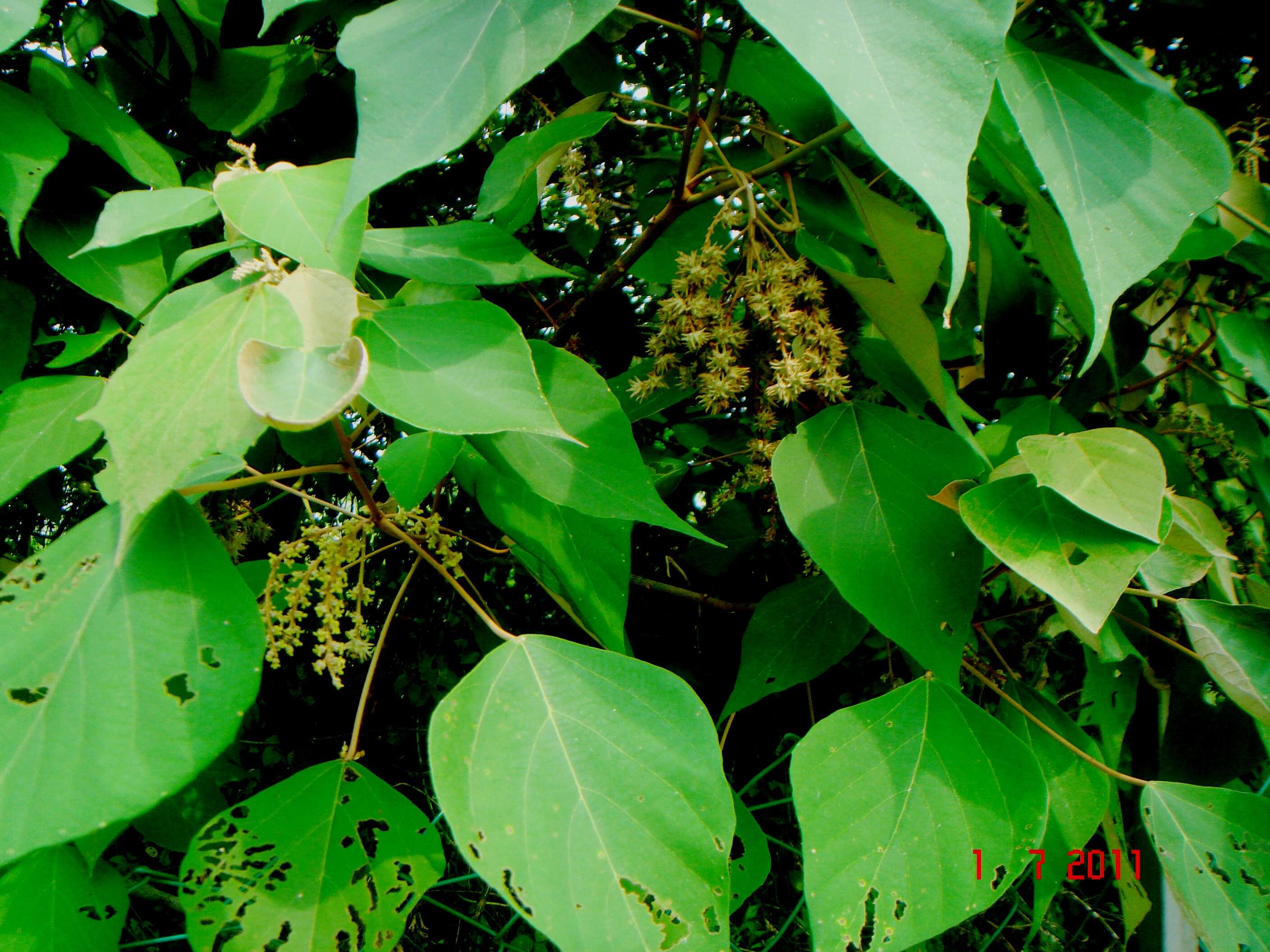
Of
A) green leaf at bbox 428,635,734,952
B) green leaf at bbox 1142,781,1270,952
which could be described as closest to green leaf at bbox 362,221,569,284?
green leaf at bbox 428,635,734,952

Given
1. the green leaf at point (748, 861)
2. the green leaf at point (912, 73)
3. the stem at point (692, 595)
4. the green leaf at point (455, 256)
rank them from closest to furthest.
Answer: the green leaf at point (912, 73) → the green leaf at point (455, 256) → the green leaf at point (748, 861) → the stem at point (692, 595)

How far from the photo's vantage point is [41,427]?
0.49 m

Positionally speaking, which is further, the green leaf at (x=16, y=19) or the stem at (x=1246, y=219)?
the stem at (x=1246, y=219)

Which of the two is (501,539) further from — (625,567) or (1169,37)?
(1169,37)

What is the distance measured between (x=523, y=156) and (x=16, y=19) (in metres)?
0.29

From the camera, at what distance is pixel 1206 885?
49 cm

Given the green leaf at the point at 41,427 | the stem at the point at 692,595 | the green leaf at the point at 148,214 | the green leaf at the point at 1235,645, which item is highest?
the green leaf at the point at 1235,645

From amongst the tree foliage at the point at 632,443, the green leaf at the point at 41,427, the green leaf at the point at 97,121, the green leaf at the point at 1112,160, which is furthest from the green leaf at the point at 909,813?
the green leaf at the point at 97,121

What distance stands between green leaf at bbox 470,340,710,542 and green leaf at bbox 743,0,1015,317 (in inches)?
8.3

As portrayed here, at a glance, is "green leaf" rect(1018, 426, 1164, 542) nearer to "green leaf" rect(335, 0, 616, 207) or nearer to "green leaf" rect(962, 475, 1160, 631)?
"green leaf" rect(962, 475, 1160, 631)

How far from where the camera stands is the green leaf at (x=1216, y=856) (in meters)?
0.47

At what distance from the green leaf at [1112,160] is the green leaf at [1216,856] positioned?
0.36 m

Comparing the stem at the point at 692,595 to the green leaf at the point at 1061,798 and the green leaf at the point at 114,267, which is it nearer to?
the green leaf at the point at 1061,798
